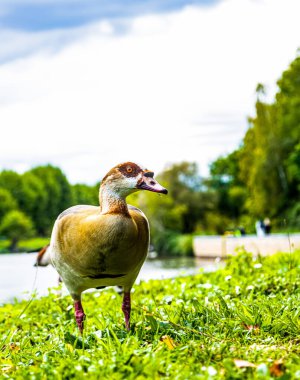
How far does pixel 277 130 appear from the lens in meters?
43.5

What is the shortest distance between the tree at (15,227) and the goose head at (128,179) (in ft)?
209

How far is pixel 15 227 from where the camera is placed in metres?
67.3

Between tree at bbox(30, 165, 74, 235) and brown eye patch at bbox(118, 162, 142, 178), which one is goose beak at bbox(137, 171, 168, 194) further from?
tree at bbox(30, 165, 74, 235)

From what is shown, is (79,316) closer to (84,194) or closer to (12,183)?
(12,183)

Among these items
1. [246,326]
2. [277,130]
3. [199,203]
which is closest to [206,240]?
[277,130]

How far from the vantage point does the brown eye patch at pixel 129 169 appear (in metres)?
4.60

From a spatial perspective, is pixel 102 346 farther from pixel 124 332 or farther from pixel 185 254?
pixel 185 254

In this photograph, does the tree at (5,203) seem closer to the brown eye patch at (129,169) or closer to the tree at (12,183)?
the tree at (12,183)

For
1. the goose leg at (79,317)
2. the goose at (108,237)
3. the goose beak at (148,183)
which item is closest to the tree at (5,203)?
the goose leg at (79,317)

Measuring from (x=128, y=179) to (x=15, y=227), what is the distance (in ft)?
212

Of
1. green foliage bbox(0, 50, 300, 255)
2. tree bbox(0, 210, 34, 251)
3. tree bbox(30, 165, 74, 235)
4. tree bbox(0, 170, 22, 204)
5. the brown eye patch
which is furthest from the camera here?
tree bbox(30, 165, 74, 235)

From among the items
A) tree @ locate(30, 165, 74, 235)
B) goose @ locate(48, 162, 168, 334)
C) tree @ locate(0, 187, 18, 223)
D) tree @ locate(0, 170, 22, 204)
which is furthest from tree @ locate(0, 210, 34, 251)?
goose @ locate(48, 162, 168, 334)

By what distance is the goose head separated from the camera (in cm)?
455

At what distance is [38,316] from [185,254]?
3823cm
